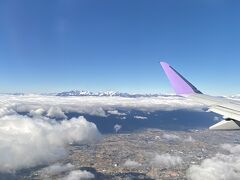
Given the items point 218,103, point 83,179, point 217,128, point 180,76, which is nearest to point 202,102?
point 218,103

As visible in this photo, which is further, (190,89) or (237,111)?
(190,89)

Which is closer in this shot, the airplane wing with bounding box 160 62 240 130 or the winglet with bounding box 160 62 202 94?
the airplane wing with bounding box 160 62 240 130

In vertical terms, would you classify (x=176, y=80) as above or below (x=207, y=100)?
above

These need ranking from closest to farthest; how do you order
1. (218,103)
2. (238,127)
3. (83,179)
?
1. (238,127)
2. (218,103)
3. (83,179)

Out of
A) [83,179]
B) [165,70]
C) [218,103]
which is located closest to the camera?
[218,103]

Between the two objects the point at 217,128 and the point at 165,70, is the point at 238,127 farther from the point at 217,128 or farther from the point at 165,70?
the point at 165,70

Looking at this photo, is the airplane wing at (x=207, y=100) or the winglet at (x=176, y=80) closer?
the airplane wing at (x=207, y=100)

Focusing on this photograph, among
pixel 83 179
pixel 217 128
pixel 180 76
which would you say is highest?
pixel 180 76

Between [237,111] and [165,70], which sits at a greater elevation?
[165,70]
